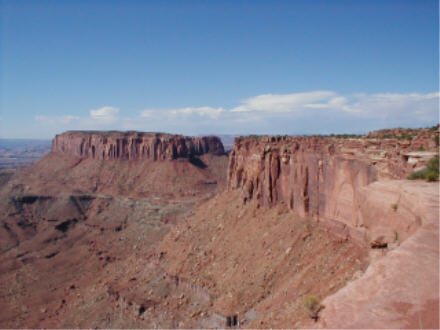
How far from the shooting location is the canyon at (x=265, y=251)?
6891mm

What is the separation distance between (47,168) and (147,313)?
294ft

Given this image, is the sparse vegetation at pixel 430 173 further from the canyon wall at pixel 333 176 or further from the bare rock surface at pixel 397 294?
the bare rock surface at pixel 397 294

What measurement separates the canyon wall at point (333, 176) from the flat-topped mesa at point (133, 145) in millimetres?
56847

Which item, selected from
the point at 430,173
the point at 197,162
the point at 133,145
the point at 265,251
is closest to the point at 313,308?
the point at 430,173

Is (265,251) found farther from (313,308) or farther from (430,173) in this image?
(313,308)

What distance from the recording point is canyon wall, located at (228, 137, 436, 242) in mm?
13312

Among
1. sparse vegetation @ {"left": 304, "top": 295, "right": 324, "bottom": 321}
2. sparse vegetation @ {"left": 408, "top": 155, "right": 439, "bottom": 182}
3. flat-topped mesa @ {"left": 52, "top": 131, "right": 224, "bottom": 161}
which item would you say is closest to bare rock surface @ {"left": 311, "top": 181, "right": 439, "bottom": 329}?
sparse vegetation @ {"left": 304, "top": 295, "right": 324, "bottom": 321}

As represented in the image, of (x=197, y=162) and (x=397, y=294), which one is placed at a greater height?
(x=397, y=294)

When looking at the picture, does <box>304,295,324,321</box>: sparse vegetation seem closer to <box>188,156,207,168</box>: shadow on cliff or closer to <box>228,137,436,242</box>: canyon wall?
<box>228,137,436,242</box>: canyon wall

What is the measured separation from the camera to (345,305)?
243 inches

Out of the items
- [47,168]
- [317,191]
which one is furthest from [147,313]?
[47,168]

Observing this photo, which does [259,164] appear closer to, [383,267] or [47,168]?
[383,267]

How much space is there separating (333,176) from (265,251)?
8015 millimetres

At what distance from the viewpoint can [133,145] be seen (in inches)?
3762
